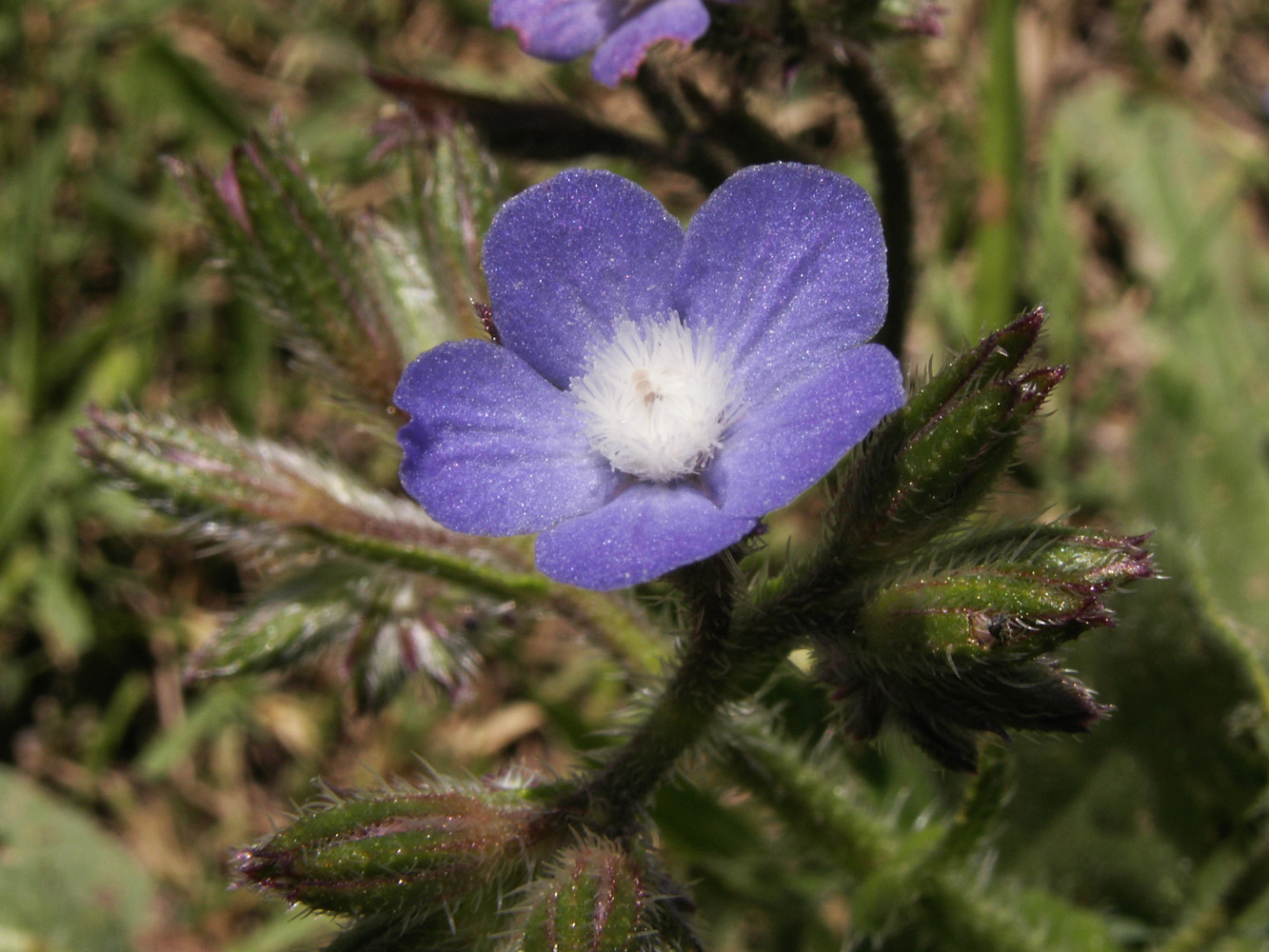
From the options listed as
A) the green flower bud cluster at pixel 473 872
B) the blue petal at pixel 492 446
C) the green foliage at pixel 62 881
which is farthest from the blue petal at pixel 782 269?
the green foliage at pixel 62 881

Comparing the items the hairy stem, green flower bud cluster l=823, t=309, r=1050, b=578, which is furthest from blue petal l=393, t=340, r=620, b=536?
the hairy stem

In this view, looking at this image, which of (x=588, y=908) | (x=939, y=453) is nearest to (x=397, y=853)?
(x=588, y=908)

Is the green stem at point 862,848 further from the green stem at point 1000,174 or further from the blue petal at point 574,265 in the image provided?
the green stem at point 1000,174

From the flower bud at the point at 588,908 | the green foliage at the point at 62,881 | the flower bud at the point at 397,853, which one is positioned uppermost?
the flower bud at the point at 588,908

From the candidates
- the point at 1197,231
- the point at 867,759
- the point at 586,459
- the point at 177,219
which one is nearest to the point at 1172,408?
the point at 1197,231

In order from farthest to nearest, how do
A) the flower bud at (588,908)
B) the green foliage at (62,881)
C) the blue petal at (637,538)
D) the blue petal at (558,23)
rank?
the green foliage at (62,881) < the blue petal at (558,23) < the flower bud at (588,908) < the blue petal at (637,538)

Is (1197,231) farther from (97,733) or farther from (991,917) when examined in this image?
(97,733)

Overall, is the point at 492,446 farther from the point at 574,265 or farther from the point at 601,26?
the point at 601,26
